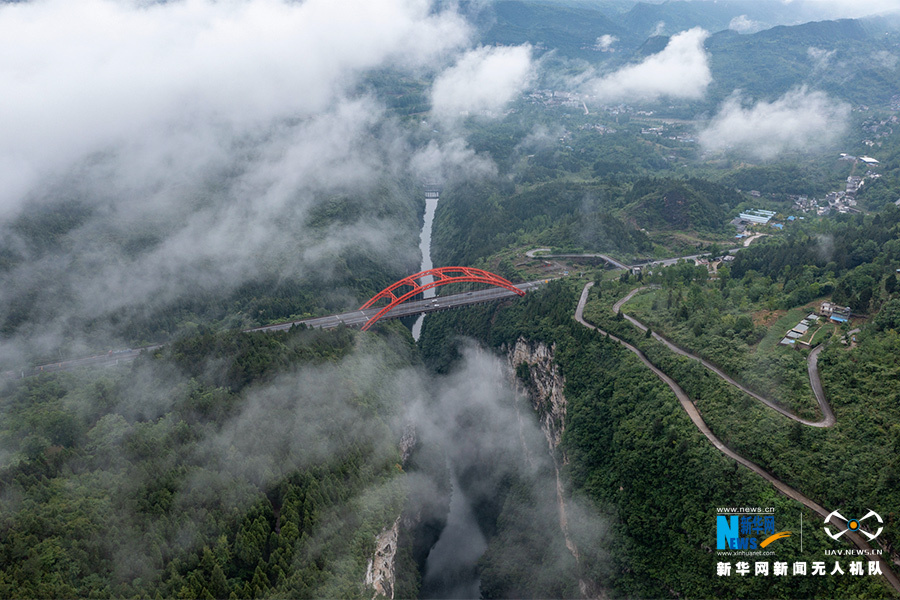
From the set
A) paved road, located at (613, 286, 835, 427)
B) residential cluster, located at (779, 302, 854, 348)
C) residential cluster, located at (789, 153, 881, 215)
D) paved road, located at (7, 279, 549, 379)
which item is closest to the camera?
paved road, located at (613, 286, 835, 427)

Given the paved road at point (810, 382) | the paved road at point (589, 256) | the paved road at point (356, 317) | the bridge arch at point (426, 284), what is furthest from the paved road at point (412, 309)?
the paved road at point (810, 382)

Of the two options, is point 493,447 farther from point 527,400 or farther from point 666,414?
point 666,414

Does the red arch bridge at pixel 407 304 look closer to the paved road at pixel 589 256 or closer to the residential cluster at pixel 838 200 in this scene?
the paved road at pixel 589 256

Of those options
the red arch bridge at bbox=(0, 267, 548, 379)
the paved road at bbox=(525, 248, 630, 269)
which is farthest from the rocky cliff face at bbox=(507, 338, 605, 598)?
the paved road at bbox=(525, 248, 630, 269)

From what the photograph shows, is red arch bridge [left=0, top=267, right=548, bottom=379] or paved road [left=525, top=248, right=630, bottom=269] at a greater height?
red arch bridge [left=0, top=267, right=548, bottom=379]

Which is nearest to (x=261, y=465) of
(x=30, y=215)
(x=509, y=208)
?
(x=30, y=215)

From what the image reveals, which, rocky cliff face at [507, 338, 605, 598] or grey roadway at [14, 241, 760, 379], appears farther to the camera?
grey roadway at [14, 241, 760, 379]

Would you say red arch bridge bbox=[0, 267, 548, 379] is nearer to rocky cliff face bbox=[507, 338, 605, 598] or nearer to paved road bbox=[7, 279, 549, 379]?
paved road bbox=[7, 279, 549, 379]

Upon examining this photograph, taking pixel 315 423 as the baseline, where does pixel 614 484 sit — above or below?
below

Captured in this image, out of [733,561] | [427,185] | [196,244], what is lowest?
[427,185]
